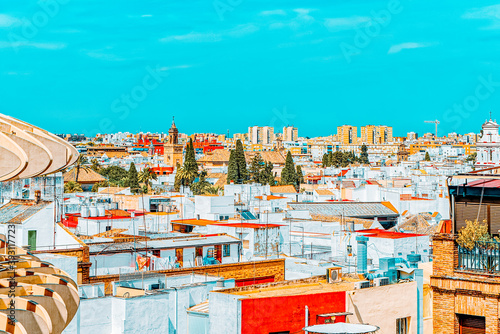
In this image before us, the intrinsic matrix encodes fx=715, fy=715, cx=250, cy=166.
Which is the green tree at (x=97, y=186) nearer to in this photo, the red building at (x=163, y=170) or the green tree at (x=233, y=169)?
the green tree at (x=233, y=169)

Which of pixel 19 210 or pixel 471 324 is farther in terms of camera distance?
pixel 19 210

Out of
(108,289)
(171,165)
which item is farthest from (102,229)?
(171,165)

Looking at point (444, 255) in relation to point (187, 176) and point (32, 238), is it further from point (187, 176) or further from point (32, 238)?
point (187, 176)

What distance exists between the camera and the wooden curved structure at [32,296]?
A: 19.2 feet

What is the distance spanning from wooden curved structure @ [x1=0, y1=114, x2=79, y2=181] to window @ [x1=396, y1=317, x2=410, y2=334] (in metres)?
9.06

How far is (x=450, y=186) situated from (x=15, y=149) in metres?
7.92

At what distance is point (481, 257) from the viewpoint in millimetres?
11070

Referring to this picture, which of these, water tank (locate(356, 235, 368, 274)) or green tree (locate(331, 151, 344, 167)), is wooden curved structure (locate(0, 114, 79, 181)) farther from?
green tree (locate(331, 151, 344, 167))

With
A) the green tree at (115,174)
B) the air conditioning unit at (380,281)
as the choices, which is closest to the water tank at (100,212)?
the air conditioning unit at (380,281)

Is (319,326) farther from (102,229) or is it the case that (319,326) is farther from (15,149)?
(102,229)

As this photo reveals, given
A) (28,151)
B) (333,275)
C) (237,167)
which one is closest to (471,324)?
(333,275)

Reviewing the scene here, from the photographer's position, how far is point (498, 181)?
39.0 feet

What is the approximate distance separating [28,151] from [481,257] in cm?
772

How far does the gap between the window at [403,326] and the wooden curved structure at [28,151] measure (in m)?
9.06
